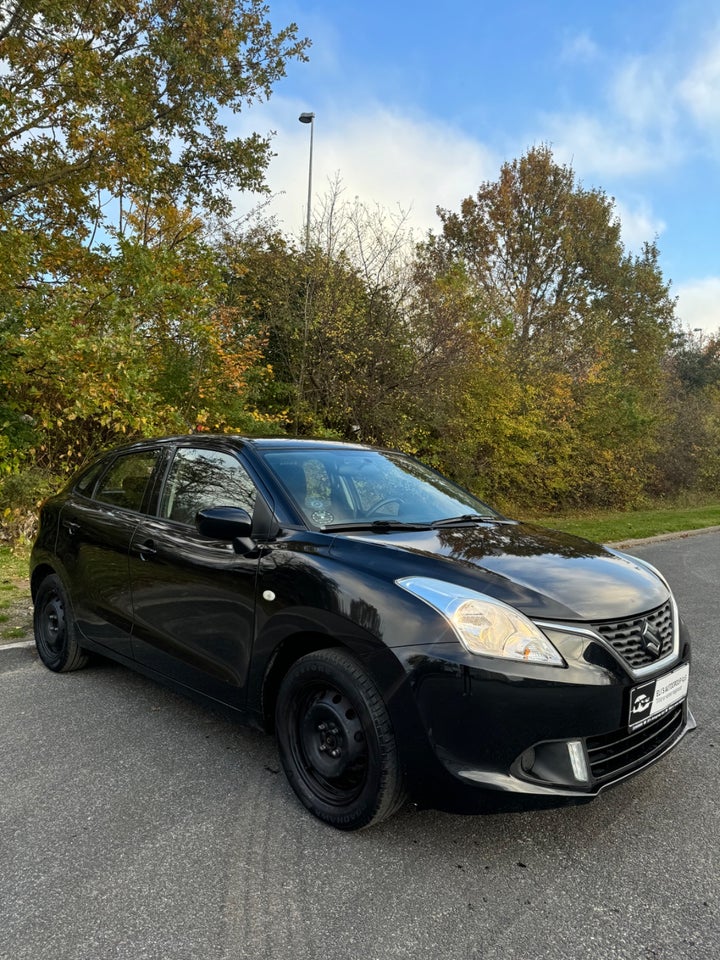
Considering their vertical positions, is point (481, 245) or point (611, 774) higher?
point (481, 245)

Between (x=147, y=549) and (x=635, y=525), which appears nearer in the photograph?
(x=147, y=549)

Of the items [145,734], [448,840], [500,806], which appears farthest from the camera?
[145,734]

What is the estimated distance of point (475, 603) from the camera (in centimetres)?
246

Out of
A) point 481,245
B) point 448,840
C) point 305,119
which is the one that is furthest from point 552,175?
point 448,840

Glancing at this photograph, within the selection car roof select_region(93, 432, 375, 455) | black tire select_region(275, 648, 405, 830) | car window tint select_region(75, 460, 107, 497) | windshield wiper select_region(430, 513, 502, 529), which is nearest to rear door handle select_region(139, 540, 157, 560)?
car roof select_region(93, 432, 375, 455)

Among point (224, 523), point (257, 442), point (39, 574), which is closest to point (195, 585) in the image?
point (224, 523)

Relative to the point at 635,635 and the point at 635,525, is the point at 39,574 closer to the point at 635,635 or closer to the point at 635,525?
the point at 635,635

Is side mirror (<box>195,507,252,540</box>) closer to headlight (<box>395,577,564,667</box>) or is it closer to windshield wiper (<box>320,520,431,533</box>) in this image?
windshield wiper (<box>320,520,431,533</box>)

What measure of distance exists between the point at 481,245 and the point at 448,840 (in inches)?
1011

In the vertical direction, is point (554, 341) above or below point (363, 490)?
above

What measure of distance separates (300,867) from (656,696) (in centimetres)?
148

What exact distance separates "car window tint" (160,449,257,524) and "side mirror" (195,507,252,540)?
167mm

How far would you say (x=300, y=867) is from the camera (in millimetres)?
2422

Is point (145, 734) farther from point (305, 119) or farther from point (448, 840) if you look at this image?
point (305, 119)
